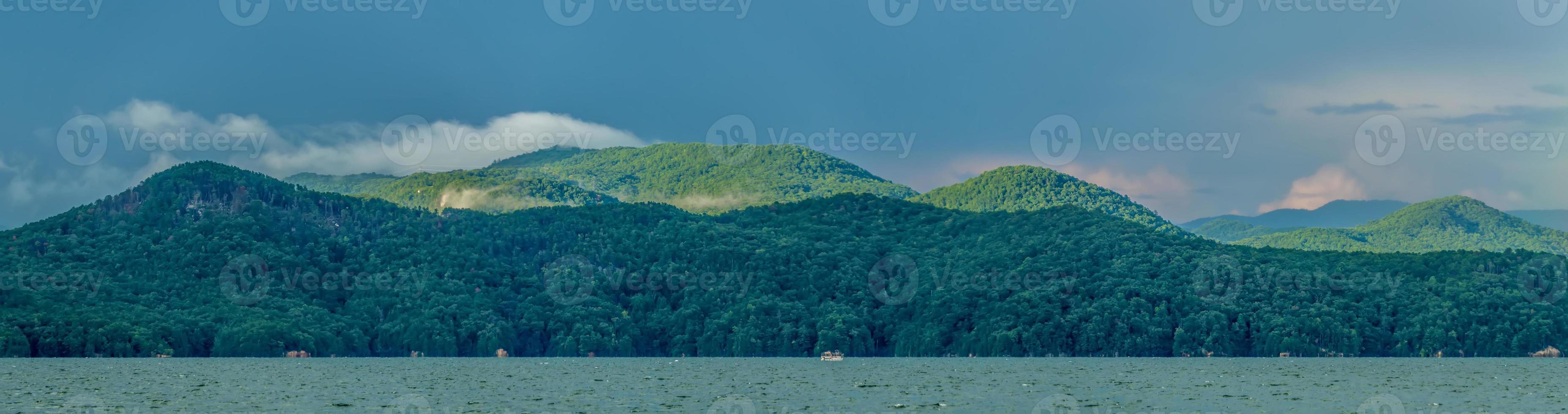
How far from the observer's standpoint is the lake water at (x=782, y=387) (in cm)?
8925

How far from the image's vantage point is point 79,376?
126375mm

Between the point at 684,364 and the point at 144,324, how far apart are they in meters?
79.8

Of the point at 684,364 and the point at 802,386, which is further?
the point at 684,364

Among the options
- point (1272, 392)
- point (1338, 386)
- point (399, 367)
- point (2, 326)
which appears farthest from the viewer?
point (2, 326)

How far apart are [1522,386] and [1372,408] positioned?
109 ft

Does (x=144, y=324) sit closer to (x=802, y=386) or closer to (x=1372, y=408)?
(x=802, y=386)

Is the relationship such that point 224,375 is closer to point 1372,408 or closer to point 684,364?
point 684,364

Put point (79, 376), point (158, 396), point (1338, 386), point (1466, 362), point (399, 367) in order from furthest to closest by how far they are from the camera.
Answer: point (1466, 362) < point (399, 367) < point (79, 376) < point (1338, 386) < point (158, 396)

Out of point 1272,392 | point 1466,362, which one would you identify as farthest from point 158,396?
point 1466,362

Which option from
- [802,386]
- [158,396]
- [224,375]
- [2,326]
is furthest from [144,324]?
[802,386]

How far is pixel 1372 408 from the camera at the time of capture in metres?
88.2

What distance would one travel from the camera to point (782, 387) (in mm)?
112375

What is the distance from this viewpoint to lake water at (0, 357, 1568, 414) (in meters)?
89.2

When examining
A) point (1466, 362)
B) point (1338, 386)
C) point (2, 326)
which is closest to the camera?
point (1338, 386)
